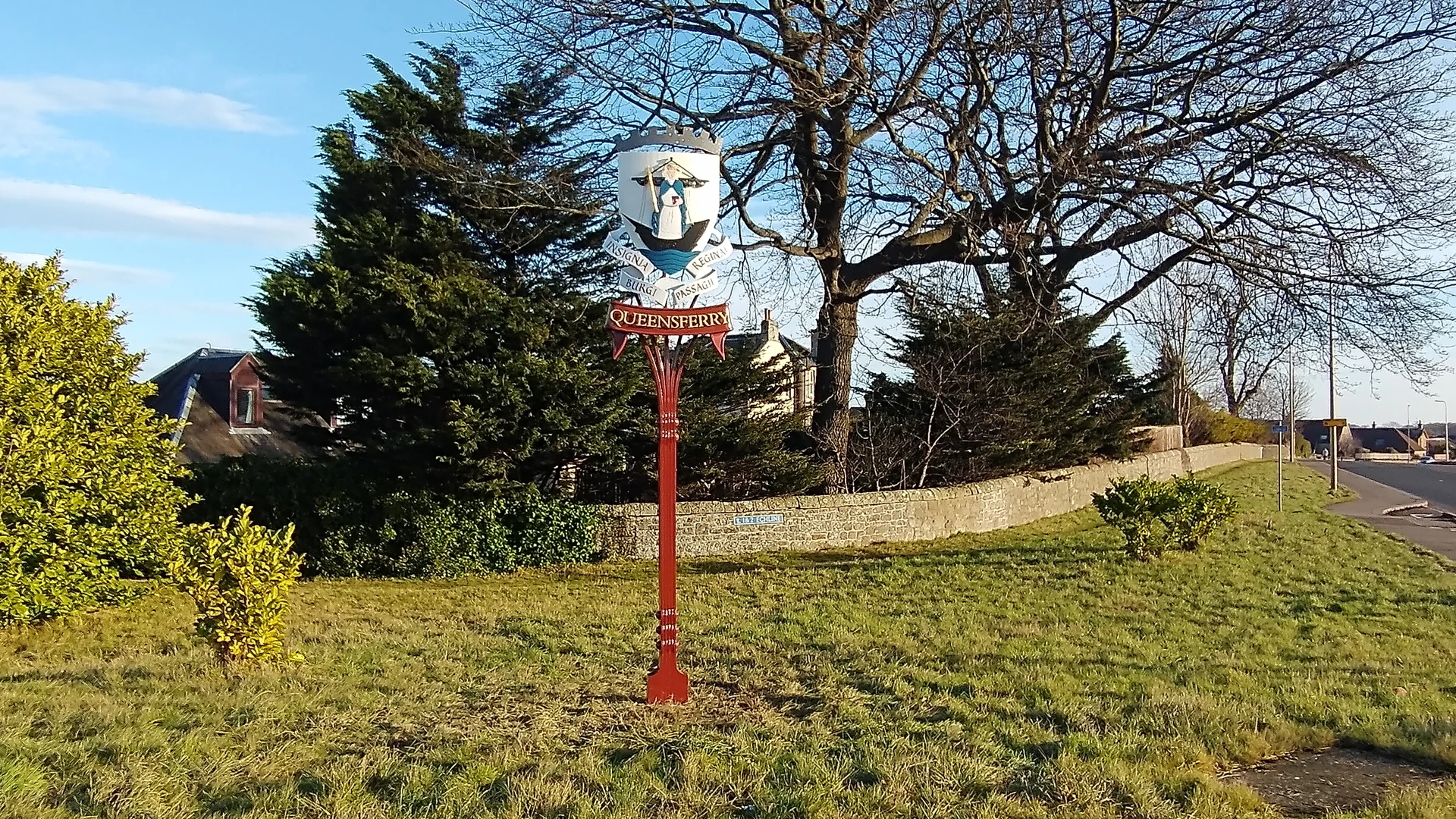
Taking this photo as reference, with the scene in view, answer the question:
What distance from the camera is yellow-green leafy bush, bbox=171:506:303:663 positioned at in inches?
288

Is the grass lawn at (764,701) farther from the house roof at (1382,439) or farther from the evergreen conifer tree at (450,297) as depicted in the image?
the house roof at (1382,439)

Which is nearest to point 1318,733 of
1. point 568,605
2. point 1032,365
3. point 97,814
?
point 97,814

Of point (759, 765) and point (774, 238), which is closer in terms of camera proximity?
point (759, 765)

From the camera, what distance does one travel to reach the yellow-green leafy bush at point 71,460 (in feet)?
30.3

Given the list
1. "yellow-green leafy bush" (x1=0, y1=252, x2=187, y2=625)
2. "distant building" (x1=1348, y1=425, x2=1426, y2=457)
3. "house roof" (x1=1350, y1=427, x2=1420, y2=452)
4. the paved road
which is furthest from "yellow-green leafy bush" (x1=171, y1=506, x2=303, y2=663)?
"house roof" (x1=1350, y1=427, x2=1420, y2=452)

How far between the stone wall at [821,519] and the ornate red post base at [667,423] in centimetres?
873

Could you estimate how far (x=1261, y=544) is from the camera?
1508 centimetres

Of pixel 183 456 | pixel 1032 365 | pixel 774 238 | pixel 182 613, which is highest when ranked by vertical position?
pixel 774 238

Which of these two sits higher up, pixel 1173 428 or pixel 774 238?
pixel 774 238

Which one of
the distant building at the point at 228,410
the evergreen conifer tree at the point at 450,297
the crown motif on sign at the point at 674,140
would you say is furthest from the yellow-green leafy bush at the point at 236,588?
the distant building at the point at 228,410

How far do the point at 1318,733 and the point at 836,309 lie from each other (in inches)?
456

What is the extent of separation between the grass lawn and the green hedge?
8.72 ft

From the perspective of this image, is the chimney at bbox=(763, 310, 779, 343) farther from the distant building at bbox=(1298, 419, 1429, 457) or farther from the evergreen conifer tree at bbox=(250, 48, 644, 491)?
the distant building at bbox=(1298, 419, 1429, 457)

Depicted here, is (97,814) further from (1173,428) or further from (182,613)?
(1173,428)
